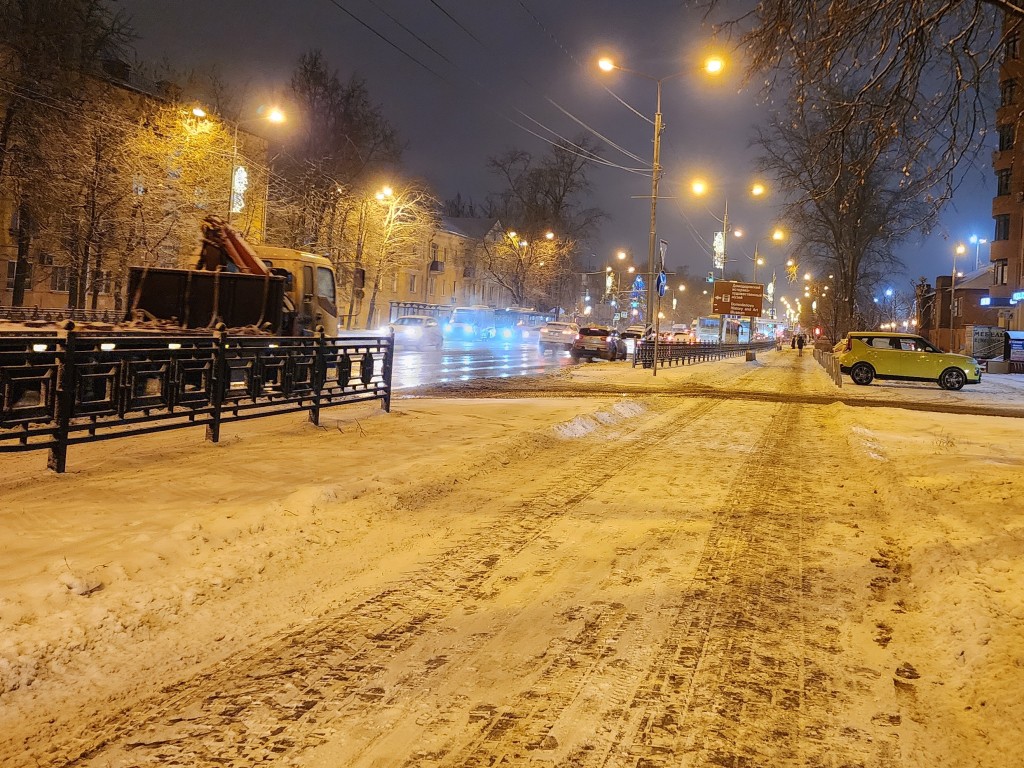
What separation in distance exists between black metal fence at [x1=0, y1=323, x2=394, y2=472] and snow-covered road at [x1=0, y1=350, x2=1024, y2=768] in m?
0.47

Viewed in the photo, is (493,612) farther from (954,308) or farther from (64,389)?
(954,308)

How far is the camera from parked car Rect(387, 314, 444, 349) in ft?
143

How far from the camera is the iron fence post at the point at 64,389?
7.07 metres

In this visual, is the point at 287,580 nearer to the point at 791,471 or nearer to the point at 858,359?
the point at 791,471

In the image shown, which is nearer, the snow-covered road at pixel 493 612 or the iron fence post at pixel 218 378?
the snow-covered road at pixel 493 612

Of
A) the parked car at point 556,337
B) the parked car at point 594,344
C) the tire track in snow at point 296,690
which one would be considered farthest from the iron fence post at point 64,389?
the parked car at point 556,337

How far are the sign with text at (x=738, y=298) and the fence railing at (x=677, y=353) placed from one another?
2799mm

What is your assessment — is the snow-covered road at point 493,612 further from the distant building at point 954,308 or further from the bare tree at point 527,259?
the distant building at point 954,308

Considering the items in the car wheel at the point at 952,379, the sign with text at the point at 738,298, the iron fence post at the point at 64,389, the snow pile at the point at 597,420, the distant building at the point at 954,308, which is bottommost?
the snow pile at the point at 597,420

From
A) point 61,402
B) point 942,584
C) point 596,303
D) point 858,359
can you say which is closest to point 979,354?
point 858,359

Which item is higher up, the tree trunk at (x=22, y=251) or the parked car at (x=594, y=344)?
the tree trunk at (x=22, y=251)

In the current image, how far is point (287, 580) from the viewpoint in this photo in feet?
17.7

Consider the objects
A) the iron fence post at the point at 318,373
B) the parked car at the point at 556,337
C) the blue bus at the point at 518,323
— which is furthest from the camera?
the blue bus at the point at 518,323

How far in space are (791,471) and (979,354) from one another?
4471 cm
